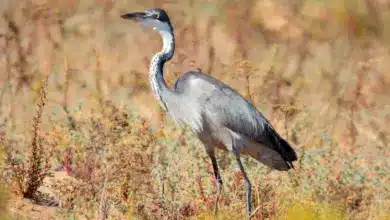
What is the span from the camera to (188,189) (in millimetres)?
8570

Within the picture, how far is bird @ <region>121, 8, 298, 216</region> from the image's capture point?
8508mm

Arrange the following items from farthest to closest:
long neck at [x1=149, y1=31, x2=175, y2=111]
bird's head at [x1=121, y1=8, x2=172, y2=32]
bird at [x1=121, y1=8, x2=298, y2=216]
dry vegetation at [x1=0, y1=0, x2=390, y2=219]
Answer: dry vegetation at [x1=0, y1=0, x2=390, y2=219]
bird's head at [x1=121, y1=8, x2=172, y2=32]
long neck at [x1=149, y1=31, x2=175, y2=111]
bird at [x1=121, y1=8, x2=298, y2=216]

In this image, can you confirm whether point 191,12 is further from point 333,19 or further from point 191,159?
point 191,159

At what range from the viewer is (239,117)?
866 centimetres

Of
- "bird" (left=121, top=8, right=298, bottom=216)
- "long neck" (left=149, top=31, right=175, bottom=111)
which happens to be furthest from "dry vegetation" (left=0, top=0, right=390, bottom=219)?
"long neck" (left=149, top=31, right=175, bottom=111)

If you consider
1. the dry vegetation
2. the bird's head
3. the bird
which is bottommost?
the dry vegetation

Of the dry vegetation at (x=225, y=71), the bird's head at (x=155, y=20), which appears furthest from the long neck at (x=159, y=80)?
the dry vegetation at (x=225, y=71)

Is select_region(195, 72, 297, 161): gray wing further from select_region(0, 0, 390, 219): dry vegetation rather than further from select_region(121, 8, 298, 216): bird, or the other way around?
select_region(0, 0, 390, 219): dry vegetation

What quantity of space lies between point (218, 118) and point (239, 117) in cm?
18

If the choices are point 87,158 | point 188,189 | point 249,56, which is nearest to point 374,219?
point 188,189

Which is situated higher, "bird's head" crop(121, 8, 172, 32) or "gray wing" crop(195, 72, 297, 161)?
"bird's head" crop(121, 8, 172, 32)

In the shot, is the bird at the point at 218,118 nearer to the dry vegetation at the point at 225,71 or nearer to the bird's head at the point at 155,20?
the bird's head at the point at 155,20

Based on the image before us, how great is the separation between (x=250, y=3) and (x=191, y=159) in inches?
186

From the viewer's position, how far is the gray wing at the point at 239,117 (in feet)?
28.1
